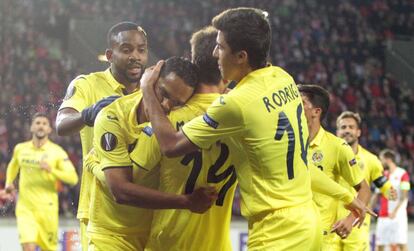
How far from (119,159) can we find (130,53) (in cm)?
159

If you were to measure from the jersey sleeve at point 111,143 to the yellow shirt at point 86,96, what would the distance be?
4.38 feet

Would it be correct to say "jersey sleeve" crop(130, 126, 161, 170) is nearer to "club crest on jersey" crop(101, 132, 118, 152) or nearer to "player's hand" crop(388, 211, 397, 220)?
"club crest on jersey" crop(101, 132, 118, 152)

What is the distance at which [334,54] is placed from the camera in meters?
25.6

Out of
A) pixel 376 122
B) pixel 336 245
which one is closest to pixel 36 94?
pixel 376 122

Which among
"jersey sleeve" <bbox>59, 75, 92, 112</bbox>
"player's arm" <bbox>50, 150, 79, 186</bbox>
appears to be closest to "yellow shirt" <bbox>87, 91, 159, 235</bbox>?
"jersey sleeve" <bbox>59, 75, 92, 112</bbox>

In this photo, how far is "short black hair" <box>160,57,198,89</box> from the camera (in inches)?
192

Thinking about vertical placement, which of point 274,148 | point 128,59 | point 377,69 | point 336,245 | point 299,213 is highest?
point 377,69

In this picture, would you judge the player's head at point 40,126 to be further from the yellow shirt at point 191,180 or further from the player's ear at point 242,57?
the player's ear at point 242,57

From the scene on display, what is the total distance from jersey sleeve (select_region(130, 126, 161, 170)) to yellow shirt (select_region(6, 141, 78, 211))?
787 centimetres

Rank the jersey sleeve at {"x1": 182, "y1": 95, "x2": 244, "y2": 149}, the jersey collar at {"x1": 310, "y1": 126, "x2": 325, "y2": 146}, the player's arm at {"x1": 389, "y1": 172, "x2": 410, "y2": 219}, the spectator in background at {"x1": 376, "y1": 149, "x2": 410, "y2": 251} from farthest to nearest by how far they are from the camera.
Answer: the player's arm at {"x1": 389, "y1": 172, "x2": 410, "y2": 219}, the spectator in background at {"x1": 376, "y1": 149, "x2": 410, "y2": 251}, the jersey collar at {"x1": 310, "y1": 126, "x2": 325, "y2": 146}, the jersey sleeve at {"x1": 182, "y1": 95, "x2": 244, "y2": 149}

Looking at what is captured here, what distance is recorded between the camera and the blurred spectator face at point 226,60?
4.77 meters

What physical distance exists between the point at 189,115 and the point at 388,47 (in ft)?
72.4

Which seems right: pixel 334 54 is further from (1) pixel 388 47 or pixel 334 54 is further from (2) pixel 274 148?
(2) pixel 274 148

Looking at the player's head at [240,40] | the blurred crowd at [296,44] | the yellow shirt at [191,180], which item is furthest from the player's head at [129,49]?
the blurred crowd at [296,44]
